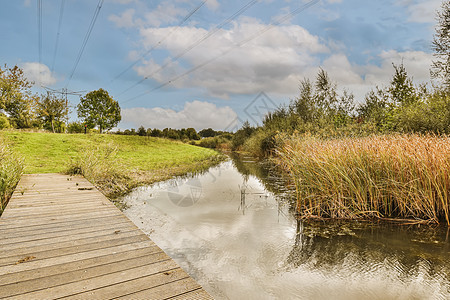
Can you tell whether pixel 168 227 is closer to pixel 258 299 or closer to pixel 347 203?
pixel 258 299

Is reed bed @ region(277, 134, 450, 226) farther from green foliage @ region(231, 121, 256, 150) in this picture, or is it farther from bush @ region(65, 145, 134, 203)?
green foliage @ region(231, 121, 256, 150)

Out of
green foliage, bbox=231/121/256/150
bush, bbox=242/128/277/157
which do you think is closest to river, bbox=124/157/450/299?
bush, bbox=242/128/277/157

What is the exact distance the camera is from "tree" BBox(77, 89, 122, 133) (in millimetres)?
35062

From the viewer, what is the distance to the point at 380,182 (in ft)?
17.3

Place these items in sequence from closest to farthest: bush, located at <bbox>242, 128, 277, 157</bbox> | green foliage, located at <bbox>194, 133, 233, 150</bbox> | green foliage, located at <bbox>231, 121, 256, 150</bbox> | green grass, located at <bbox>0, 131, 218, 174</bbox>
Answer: green grass, located at <bbox>0, 131, 218, 174</bbox> → bush, located at <bbox>242, 128, 277, 157</bbox> → green foliage, located at <bbox>231, 121, 256, 150</bbox> → green foliage, located at <bbox>194, 133, 233, 150</bbox>

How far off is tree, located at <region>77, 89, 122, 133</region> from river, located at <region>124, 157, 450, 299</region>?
32817 millimetres

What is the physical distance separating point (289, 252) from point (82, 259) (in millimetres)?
2716

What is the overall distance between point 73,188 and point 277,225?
444cm

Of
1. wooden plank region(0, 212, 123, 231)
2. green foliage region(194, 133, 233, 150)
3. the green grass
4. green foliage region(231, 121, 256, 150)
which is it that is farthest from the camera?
green foliage region(194, 133, 233, 150)

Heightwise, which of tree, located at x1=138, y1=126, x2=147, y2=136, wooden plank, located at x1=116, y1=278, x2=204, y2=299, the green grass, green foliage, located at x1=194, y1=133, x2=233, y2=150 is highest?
tree, located at x1=138, y1=126, x2=147, y2=136

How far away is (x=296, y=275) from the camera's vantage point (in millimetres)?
3172

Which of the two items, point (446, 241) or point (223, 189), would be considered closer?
point (446, 241)

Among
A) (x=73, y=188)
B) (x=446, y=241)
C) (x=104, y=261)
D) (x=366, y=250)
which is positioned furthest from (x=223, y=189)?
(x=104, y=261)

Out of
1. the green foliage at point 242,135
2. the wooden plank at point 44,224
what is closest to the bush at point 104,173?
the wooden plank at point 44,224
